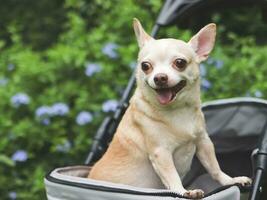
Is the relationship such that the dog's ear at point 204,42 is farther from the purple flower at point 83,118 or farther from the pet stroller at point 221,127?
the purple flower at point 83,118

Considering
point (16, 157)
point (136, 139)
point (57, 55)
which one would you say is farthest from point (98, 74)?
point (136, 139)

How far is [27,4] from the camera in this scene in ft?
18.2

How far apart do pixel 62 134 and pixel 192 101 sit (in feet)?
5.24

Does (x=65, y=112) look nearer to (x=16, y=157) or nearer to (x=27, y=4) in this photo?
(x=16, y=157)

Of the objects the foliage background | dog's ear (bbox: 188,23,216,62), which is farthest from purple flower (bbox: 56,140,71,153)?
dog's ear (bbox: 188,23,216,62)

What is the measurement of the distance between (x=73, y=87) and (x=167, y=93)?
5.67 ft

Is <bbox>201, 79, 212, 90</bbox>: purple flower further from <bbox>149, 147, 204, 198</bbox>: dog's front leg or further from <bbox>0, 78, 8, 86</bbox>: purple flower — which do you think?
<bbox>149, 147, 204, 198</bbox>: dog's front leg

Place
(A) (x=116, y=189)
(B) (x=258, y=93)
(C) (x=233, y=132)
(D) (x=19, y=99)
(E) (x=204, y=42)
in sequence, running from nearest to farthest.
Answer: (A) (x=116, y=189) → (E) (x=204, y=42) → (C) (x=233, y=132) → (B) (x=258, y=93) → (D) (x=19, y=99)

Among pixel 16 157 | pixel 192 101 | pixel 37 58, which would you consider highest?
pixel 192 101

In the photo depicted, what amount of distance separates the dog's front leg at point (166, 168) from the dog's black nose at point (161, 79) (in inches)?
9.4

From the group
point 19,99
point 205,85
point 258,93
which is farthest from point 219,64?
point 19,99

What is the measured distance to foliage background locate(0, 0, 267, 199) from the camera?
389 cm

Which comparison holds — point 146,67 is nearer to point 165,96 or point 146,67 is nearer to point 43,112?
point 165,96

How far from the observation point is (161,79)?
228 cm
